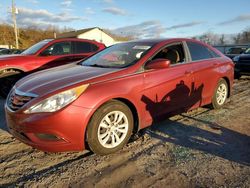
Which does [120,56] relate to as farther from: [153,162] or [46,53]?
[46,53]

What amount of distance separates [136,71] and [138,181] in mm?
1697

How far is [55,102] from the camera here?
3.53 metres

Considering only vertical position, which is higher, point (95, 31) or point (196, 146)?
point (95, 31)

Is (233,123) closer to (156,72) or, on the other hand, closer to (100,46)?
(156,72)

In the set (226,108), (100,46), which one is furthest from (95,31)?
(226,108)

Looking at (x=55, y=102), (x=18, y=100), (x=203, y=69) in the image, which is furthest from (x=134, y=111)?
(x=203, y=69)

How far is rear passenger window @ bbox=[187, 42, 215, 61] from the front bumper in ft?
8.92

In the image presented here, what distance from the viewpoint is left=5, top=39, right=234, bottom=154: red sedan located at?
139 inches

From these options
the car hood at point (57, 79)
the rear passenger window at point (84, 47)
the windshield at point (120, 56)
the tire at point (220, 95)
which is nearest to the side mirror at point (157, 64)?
the windshield at point (120, 56)

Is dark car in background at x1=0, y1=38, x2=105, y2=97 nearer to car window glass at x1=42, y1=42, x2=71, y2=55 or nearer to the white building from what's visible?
car window glass at x1=42, y1=42, x2=71, y2=55

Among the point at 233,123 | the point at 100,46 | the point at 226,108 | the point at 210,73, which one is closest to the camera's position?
the point at 233,123

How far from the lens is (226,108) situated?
6203 millimetres

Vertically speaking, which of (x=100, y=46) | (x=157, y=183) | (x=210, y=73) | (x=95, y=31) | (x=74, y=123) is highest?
(x=95, y=31)

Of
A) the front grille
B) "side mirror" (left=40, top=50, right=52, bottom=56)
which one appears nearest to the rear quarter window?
the front grille
